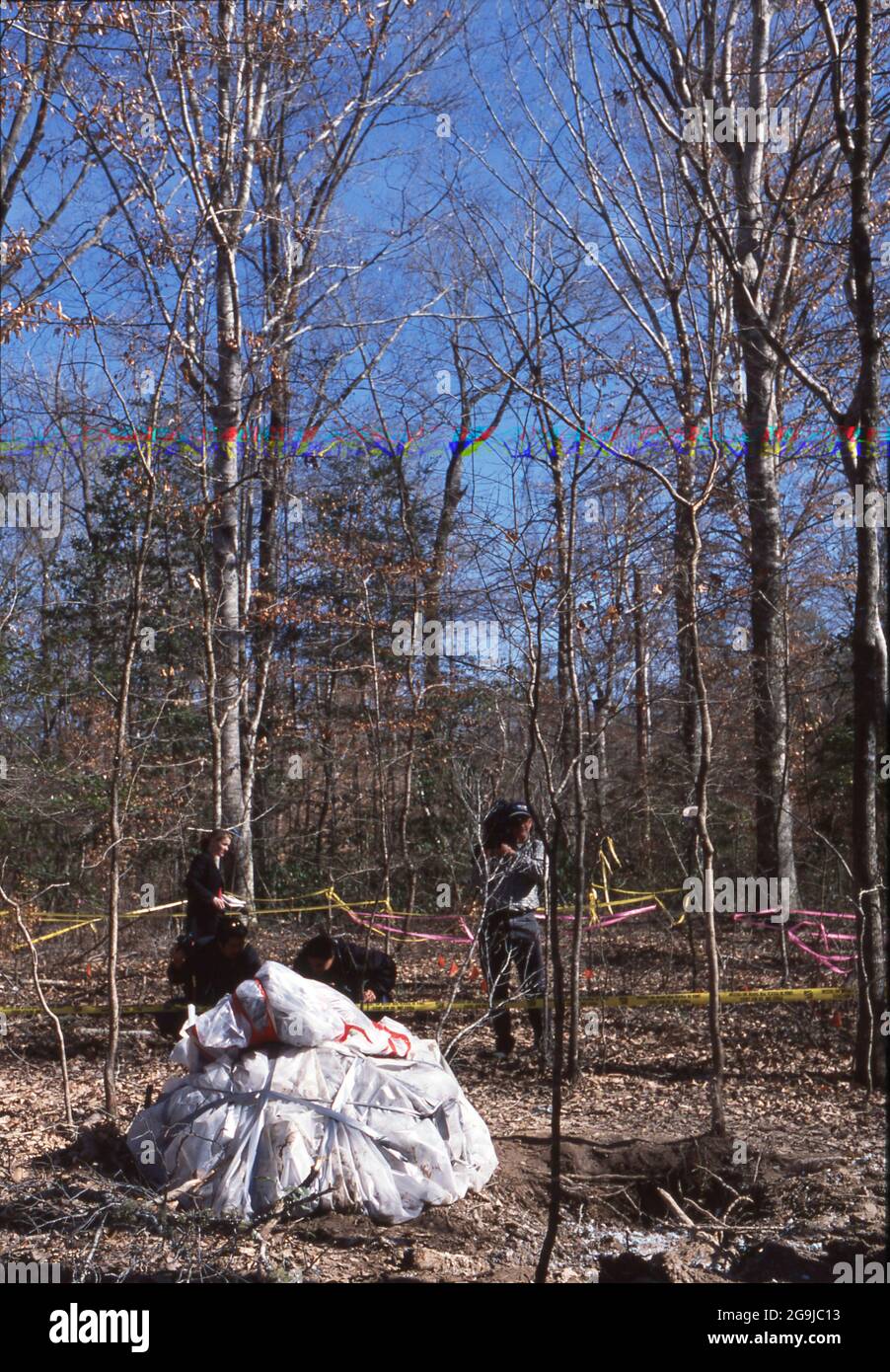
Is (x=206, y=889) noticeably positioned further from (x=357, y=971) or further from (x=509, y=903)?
(x=509, y=903)

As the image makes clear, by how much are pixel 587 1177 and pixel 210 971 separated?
10.5ft

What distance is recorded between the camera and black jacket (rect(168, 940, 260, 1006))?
7.17 meters

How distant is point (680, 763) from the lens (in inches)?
442

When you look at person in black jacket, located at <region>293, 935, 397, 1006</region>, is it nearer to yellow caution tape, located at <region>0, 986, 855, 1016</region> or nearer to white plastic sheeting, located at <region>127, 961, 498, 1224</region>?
yellow caution tape, located at <region>0, 986, 855, 1016</region>

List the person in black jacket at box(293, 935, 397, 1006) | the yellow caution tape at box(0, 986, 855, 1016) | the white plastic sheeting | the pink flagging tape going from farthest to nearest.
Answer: the pink flagging tape
the yellow caution tape at box(0, 986, 855, 1016)
the person in black jacket at box(293, 935, 397, 1006)
the white plastic sheeting

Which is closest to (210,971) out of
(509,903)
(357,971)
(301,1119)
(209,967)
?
(209,967)

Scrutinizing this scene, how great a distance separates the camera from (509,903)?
6547 mm

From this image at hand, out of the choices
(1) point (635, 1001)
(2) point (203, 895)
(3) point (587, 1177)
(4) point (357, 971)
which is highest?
(2) point (203, 895)

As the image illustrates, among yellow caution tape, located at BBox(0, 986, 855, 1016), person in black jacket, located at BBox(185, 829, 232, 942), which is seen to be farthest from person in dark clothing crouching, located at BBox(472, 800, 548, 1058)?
person in black jacket, located at BBox(185, 829, 232, 942)

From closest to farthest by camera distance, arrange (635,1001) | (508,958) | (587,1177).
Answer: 1. (587,1177)
2. (508,958)
3. (635,1001)

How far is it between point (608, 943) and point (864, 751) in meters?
4.27

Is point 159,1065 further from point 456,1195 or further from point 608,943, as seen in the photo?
point 608,943

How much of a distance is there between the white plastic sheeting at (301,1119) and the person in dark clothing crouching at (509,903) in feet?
4.84

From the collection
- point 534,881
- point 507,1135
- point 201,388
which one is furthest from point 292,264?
point 507,1135
